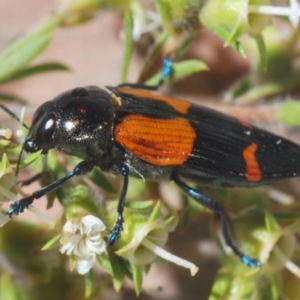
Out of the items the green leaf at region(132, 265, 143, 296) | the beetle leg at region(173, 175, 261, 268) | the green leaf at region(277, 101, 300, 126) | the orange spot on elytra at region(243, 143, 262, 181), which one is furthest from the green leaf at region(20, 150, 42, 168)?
the green leaf at region(277, 101, 300, 126)

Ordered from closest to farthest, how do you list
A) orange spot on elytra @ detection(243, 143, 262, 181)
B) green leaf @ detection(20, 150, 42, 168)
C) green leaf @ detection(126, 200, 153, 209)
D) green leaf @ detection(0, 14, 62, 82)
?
green leaf @ detection(20, 150, 42, 168) → green leaf @ detection(126, 200, 153, 209) → orange spot on elytra @ detection(243, 143, 262, 181) → green leaf @ detection(0, 14, 62, 82)

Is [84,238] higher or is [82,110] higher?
[82,110]

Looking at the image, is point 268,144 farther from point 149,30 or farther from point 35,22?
point 35,22

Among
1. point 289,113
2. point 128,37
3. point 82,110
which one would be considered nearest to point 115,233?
point 82,110

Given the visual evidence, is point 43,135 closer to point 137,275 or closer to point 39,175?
point 39,175

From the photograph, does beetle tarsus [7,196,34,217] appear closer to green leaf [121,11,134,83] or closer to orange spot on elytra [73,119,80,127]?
orange spot on elytra [73,119,80,127]

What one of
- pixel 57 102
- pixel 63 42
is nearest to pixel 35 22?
pixel 63 42

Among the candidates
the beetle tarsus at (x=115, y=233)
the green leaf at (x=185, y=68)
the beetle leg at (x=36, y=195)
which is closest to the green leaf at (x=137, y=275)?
the beetle tarsus at (x=115, y=233)

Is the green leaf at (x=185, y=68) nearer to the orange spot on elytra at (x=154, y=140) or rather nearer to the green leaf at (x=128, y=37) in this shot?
the green leaf at (x=128, y=37)
